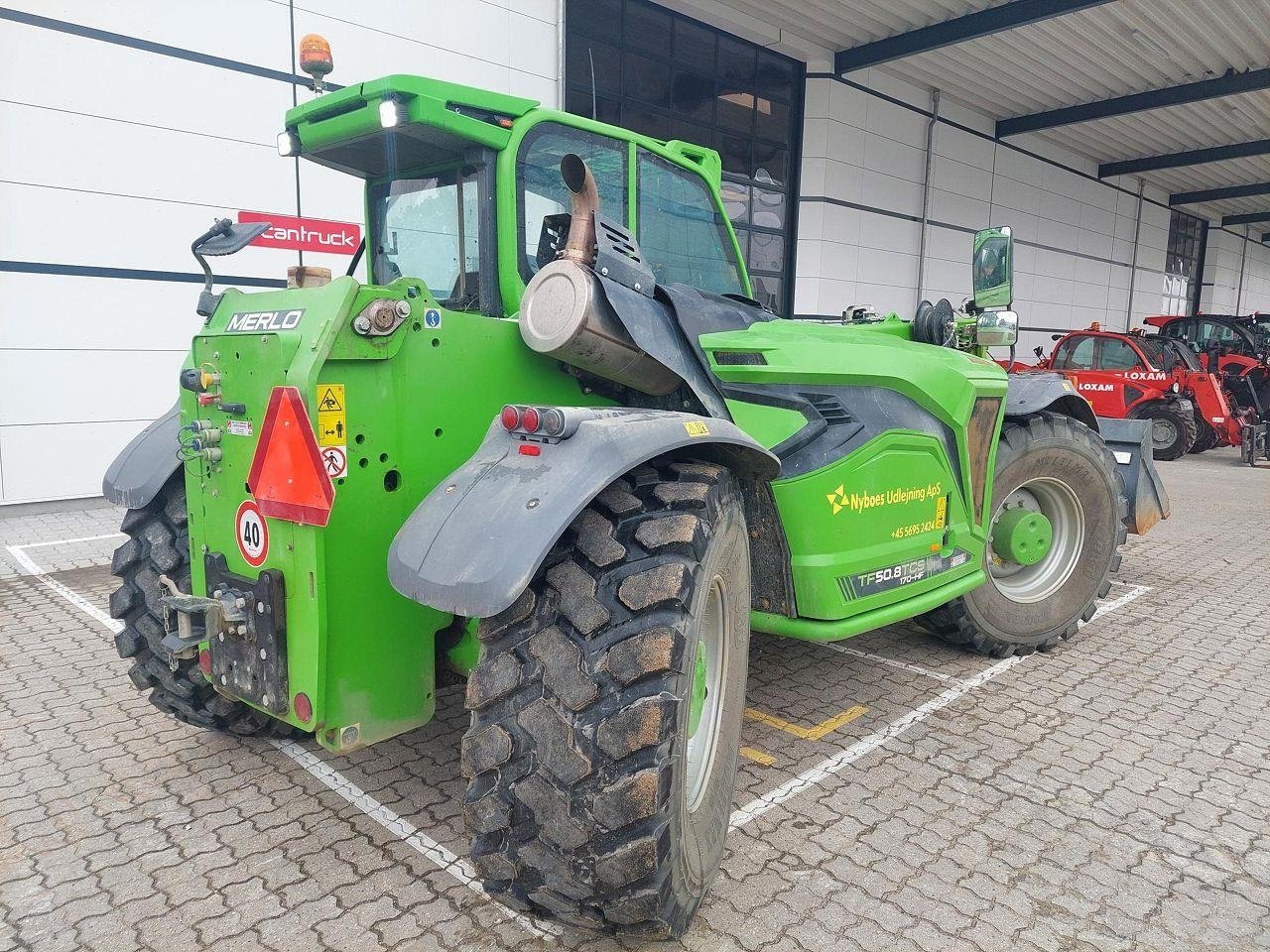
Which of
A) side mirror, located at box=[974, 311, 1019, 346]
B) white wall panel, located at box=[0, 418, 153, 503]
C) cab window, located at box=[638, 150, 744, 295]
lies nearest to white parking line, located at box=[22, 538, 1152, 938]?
side mirror, located at box=[974, 311, 1019, 346]

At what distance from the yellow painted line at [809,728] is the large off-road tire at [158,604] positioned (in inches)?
86.6

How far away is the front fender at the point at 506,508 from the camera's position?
2074 mm

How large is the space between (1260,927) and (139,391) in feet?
29.7

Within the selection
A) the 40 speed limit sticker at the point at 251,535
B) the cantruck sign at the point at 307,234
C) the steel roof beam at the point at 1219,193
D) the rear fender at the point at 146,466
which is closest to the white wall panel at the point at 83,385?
the cantruck sign at the point at 307,234

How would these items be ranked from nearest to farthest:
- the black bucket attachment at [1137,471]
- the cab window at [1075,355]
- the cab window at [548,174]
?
the cab window at [548,174] → the black bucket attachment at [1137,471] → the cab window at [1075,355]

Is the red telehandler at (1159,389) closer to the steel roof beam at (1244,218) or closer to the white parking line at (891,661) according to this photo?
the white parking line at (891,661)

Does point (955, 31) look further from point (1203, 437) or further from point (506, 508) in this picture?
point (506, 508)

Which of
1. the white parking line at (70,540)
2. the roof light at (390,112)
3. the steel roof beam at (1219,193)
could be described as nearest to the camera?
the roof light at (390,112)

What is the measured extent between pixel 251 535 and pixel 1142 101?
18827 mm

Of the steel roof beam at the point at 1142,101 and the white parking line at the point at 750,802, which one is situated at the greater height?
the steel roof beam at the point at 1142,101

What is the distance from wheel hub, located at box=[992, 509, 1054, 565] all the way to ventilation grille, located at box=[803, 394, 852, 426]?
1.87m

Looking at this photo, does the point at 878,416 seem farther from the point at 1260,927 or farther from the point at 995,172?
the point at 995,172

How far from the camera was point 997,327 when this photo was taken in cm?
418

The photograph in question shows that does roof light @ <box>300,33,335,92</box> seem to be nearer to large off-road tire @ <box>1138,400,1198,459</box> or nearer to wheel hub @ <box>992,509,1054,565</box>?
wheel hub @ <box>992,509,1054,565</box>
